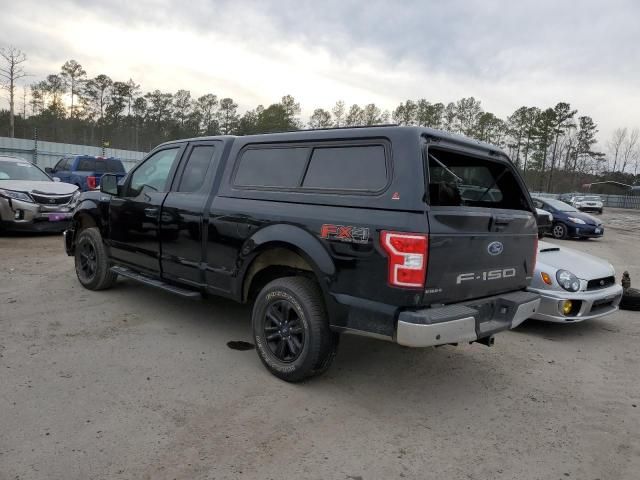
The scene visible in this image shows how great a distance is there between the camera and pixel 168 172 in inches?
196

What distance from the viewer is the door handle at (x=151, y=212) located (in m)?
4.86

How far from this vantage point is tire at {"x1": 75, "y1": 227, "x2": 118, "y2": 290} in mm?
5747

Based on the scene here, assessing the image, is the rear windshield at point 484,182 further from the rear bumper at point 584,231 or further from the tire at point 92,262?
the rear bumper at point 584,231

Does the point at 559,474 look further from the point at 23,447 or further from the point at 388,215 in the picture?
the point at 23,447

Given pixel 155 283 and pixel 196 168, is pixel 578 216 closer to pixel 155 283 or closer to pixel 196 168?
pixel 196 168

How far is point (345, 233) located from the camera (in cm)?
323

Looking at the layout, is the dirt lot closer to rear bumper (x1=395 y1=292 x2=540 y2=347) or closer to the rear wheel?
rear bumper (x1=395 y1=292 x2=540 y2=347)

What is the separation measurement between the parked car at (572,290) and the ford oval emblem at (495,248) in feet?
5.33

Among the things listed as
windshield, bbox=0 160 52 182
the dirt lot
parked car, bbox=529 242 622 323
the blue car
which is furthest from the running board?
the blue car

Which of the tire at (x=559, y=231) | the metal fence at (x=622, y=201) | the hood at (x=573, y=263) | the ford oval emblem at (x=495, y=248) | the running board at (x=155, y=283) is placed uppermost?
Result: the metal fence at (x=622, y=201)

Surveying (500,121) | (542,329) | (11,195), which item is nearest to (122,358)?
(542,329)

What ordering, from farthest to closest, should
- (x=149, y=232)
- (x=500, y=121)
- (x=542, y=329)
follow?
(x=500, y=121) < (x=542, y=329) < (x=149, y=232)

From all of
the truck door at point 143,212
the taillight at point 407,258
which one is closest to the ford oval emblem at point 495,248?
the taillight at point 407,258

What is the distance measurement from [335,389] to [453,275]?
1300mm
